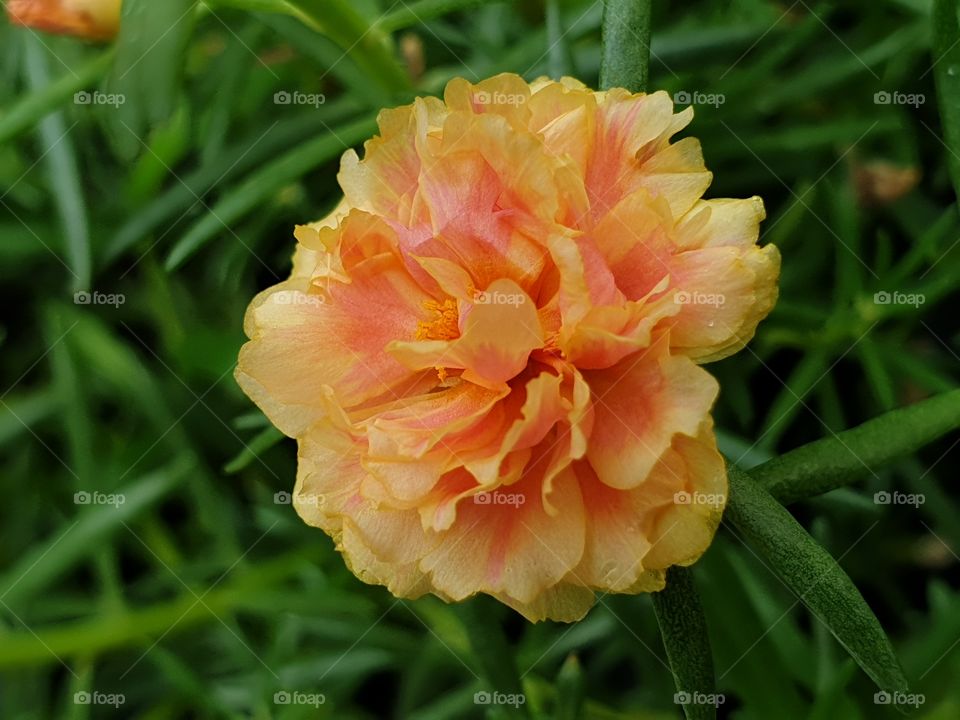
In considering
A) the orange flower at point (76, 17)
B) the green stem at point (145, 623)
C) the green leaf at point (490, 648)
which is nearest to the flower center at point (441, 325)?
the green leaf at point (490, 648)

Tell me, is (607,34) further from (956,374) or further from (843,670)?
(956,374)

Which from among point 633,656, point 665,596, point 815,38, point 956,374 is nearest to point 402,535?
point 665,596

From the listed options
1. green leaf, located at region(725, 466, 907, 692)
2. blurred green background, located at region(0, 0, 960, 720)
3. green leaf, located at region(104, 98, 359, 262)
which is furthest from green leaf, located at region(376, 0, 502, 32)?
green leaf, located at region(725, 466, 907, 692)

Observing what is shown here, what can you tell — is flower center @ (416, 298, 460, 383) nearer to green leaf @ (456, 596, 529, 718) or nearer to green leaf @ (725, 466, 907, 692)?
green leaf @ (725, 466, 907, 692)

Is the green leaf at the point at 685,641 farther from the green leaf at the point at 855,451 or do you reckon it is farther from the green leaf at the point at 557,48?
the green leaf at the point at 557,48

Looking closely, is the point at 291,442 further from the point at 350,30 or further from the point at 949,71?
the point at 949,71
